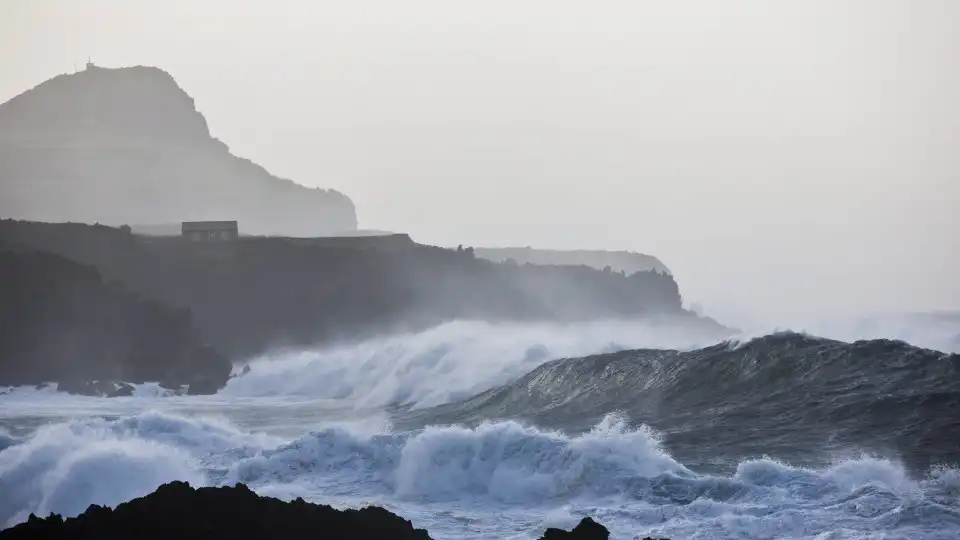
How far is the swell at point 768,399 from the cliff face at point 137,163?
201 feet

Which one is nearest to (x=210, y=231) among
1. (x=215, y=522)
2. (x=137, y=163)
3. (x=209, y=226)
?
(x=209, y=226)

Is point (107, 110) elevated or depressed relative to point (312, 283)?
elevated

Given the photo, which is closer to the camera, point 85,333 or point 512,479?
point 512,479

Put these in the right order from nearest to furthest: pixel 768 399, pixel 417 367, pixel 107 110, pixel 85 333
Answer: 1. pixel 768 399
2. pixel 417 367
3. pixel 85 333
4. pixel 107 110

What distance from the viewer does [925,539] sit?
36.6ft

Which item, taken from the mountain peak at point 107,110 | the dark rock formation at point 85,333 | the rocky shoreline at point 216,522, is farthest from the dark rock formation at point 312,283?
the mountain peak at point 107,110

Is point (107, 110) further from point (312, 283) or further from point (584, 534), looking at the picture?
point (584, 534)

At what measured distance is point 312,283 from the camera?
162ft

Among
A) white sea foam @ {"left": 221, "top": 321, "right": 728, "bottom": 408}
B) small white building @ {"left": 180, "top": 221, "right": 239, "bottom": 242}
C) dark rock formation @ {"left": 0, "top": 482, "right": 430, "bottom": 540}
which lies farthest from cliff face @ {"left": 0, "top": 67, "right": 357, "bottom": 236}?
dark rock formation @ {"left": 0, "top": 482, "right": 430, "bottom": 540}

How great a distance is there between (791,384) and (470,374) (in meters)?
12.3

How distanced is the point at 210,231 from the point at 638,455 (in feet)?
131

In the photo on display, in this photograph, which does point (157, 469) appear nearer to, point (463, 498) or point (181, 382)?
point (463, 498)

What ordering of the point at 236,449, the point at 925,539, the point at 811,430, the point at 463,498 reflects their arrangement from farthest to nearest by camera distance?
the point at 236,449 → the point at 811,430 → the point at 463,498 → the point at 925,539

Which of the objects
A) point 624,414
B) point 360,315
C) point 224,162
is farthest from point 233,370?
point 224,162
